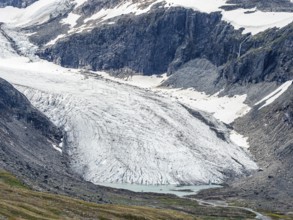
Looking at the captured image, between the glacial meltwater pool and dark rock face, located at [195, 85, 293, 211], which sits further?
the glacial meltwater pool

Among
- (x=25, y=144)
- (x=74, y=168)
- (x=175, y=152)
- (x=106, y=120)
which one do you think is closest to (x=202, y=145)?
(x=175, y=152)

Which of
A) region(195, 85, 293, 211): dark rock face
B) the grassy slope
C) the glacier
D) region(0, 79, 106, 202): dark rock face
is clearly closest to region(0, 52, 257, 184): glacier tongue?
the glacier

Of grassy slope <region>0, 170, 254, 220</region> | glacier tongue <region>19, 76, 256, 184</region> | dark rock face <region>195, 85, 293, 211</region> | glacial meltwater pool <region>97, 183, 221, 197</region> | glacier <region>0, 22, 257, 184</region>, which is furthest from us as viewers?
glacier tongue <region>19, 76, 256, 184</region>

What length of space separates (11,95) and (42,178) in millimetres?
58394

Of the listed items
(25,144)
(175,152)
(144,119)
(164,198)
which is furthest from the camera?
(144,119)

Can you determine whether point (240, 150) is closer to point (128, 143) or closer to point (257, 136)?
point (257, 136)

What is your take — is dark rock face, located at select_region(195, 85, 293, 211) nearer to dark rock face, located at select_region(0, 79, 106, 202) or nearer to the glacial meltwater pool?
the glacial meltwater pool

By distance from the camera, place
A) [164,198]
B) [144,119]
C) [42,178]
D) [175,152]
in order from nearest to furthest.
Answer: [42,178], [164,198], [175,152], [144,119]

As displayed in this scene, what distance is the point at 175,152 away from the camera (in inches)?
7013

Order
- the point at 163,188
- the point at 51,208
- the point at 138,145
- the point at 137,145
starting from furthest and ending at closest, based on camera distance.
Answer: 1. the point at 138,145
2. the point at 137,145
3. the point at 163,188
4. the point at 51,208

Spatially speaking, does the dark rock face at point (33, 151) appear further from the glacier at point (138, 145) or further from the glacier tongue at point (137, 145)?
the glacier tongue at point (137, 145)

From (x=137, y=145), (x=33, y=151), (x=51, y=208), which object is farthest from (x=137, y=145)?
(x=51, y=208)

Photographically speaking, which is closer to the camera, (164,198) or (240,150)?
(164,198)

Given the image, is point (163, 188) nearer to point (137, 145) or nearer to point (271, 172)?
point (137, 145)
